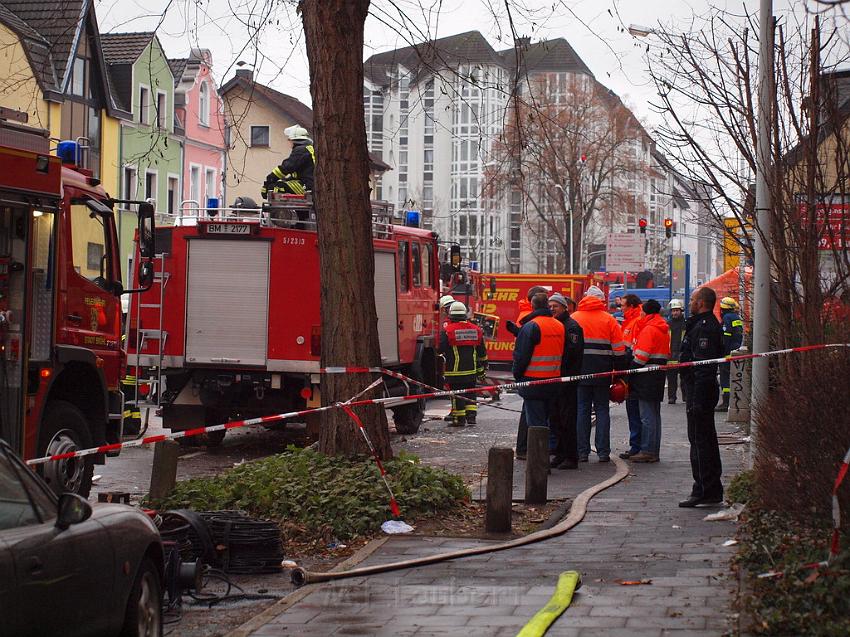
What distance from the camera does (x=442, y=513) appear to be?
34.3ft

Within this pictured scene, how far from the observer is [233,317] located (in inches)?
648

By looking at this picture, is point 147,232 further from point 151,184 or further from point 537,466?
point 151,184

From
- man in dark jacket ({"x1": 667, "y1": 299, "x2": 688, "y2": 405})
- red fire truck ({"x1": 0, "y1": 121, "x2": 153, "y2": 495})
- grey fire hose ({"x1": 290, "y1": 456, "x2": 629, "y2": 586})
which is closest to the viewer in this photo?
grey fire hose ({"x1": 290, "y1": 456, "x2": 629, "y2": 586})

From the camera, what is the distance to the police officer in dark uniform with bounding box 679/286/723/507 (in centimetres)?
1088

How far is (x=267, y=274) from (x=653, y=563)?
351 inches

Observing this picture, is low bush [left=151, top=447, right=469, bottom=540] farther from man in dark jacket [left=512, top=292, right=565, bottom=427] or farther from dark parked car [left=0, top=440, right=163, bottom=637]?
dark parked car [left=0, top=440, right=163, bottom=637]

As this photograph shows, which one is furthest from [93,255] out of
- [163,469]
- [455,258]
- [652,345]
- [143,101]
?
[143,101]

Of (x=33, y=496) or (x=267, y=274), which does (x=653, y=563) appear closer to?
(x=33, y=496)

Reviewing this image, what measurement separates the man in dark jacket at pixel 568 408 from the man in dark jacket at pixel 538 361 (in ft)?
1.08

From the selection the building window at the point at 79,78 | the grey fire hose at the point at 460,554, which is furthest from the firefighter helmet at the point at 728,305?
the building window at the point at 79,78

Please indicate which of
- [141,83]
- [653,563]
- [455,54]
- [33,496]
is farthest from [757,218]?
[141,83]

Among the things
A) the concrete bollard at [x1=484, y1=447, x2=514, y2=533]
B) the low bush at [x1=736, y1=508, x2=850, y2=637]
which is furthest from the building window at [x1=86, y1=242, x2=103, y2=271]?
the low bush at [x1=736, y1=508, x2=850, y2=637]

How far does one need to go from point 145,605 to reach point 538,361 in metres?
8.20

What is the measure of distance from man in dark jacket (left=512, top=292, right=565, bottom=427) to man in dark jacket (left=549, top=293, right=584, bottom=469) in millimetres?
331
